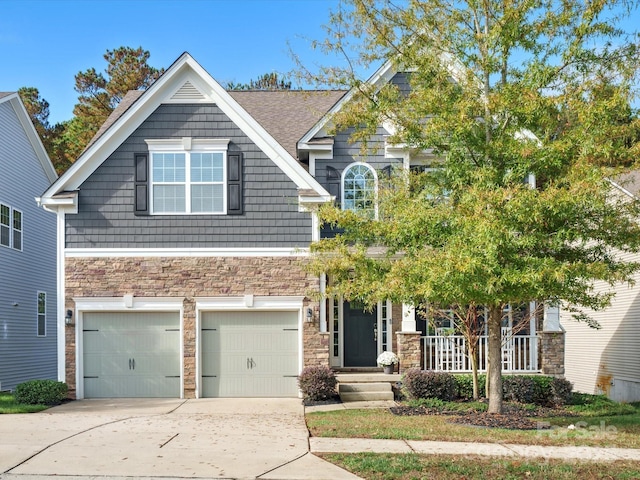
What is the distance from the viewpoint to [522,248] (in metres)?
12.8

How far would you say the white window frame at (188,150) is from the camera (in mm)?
17625

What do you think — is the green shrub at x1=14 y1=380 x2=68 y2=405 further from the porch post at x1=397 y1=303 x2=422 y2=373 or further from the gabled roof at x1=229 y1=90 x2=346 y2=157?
the gabled roof at x1=229 y1=90 x2=346 y2=157

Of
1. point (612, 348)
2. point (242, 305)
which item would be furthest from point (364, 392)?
point (612, 348)

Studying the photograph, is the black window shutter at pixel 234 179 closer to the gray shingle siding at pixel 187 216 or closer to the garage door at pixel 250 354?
the gray shingle siding at pixel 187 216

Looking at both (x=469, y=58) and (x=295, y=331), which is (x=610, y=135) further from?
(x=295, y=331)

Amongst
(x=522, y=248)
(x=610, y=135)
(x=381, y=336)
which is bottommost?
(x=381, y=336)

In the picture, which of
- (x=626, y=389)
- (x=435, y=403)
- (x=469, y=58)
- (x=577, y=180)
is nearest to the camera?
(x=577, y=180)

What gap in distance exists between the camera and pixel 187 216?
17594 millimetres

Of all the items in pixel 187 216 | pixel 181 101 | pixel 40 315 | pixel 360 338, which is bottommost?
pixel 360 338

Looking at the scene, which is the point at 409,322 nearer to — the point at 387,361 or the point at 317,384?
the point at 387,361

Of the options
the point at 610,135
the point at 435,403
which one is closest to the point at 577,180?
the point at 610,135

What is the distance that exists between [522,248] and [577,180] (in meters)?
1.44

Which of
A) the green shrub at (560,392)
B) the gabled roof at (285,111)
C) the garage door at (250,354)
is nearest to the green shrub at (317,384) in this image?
the garage door at (250,354)

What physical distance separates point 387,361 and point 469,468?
8.54m
